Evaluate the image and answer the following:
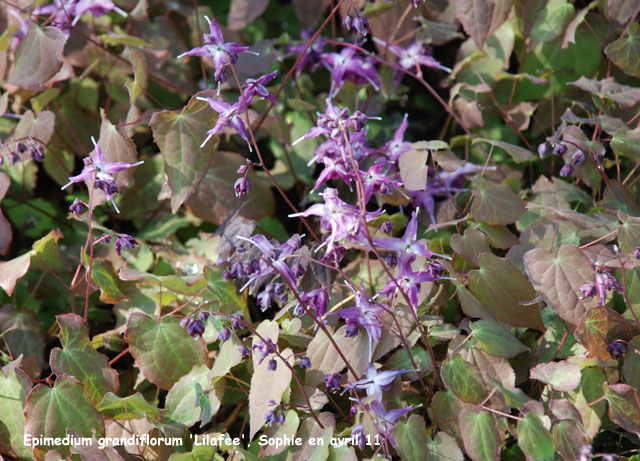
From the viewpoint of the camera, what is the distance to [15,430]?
1211mm

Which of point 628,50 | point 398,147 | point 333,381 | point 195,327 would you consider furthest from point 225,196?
point 628,50

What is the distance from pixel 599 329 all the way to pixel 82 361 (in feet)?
3.13

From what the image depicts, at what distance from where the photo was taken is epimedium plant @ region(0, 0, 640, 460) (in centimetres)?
109

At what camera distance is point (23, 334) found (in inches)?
56.8

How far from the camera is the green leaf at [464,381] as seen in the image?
1060mm

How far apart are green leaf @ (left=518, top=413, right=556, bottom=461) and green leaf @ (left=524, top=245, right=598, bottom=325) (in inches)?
8.5

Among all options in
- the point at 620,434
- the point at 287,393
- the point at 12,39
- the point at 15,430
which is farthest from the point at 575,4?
the point at 15,430

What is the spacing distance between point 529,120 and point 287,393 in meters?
0.95

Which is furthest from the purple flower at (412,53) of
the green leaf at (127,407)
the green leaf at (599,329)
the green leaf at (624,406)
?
the green leaf at (127,407)

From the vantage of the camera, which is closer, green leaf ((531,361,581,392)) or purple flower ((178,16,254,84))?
green leaf ((531,361,581,392))

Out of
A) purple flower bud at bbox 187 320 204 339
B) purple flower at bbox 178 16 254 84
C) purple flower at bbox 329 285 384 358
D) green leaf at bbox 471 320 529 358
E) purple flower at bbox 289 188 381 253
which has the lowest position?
green leaf at bbox 471 320 529 358

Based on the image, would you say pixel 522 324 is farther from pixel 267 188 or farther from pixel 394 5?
pixel 394 5

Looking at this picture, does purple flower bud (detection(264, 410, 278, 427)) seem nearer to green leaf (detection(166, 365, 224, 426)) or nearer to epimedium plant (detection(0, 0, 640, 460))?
epimedium plant (detection(0, 0, 640, 460))

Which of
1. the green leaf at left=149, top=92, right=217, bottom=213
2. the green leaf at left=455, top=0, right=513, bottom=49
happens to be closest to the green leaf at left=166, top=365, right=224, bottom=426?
the green leaf at left=149, top=92, right=217, bottom=213
